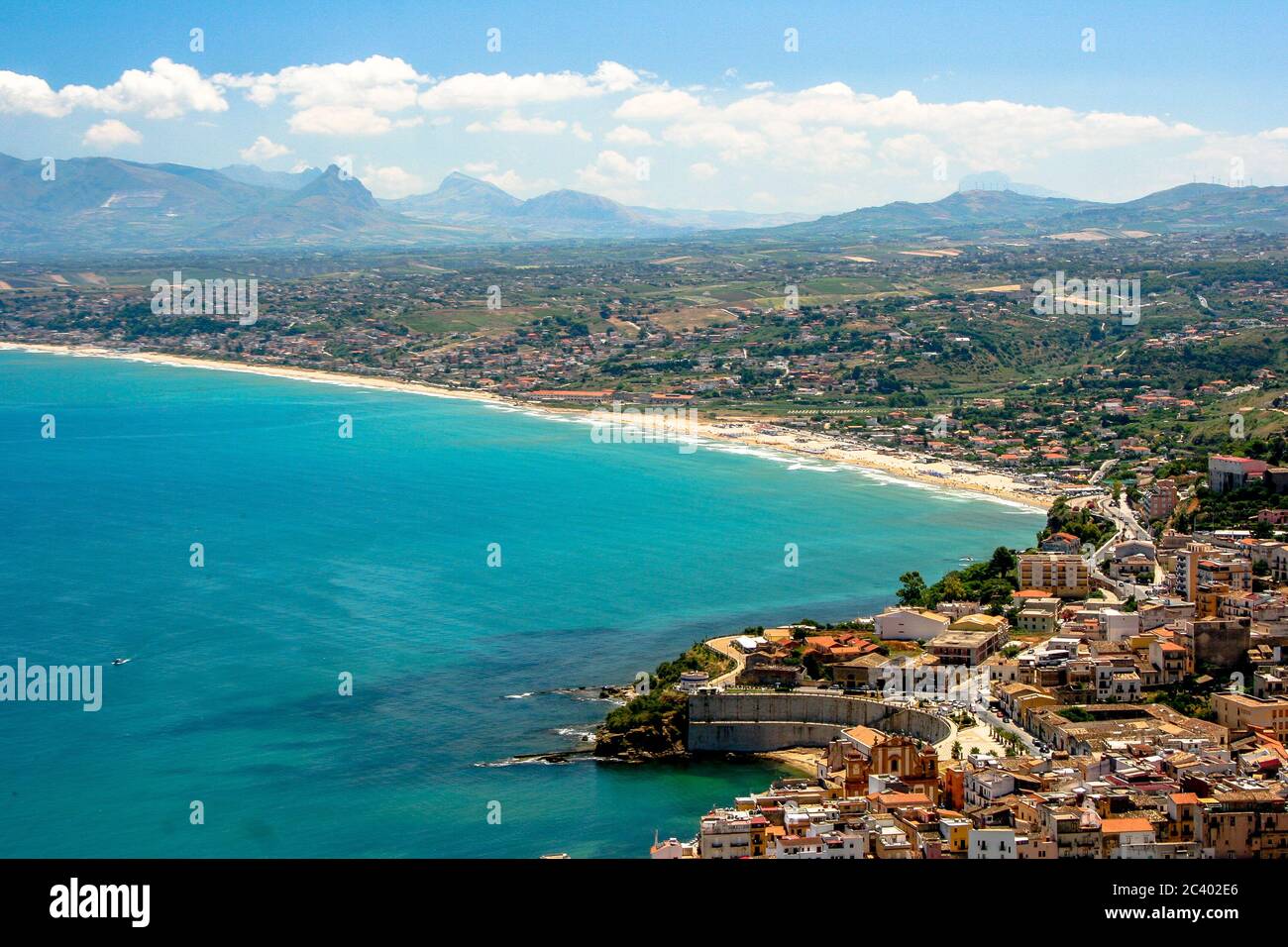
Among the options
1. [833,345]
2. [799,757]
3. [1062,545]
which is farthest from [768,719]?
[833,345]

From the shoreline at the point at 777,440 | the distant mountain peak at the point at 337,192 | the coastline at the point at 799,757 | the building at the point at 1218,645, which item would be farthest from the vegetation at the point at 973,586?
the distant mountain peak at the point at 337,192

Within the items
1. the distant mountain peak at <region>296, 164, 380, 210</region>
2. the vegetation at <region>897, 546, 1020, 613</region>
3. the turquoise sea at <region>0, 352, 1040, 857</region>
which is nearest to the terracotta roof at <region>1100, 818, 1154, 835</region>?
the turquoise sea at <region>0, 352, 1040, 857</region>

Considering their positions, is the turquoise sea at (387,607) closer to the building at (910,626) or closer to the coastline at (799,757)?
the coastline at (799,757)

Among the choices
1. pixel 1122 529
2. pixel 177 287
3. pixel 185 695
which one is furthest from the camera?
pixel 177 287

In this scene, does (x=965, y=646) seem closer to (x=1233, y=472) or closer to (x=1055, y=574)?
(x=1055, y=574)

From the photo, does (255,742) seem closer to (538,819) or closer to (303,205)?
(538,819)

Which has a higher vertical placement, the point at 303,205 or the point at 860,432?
the point at 303,205
